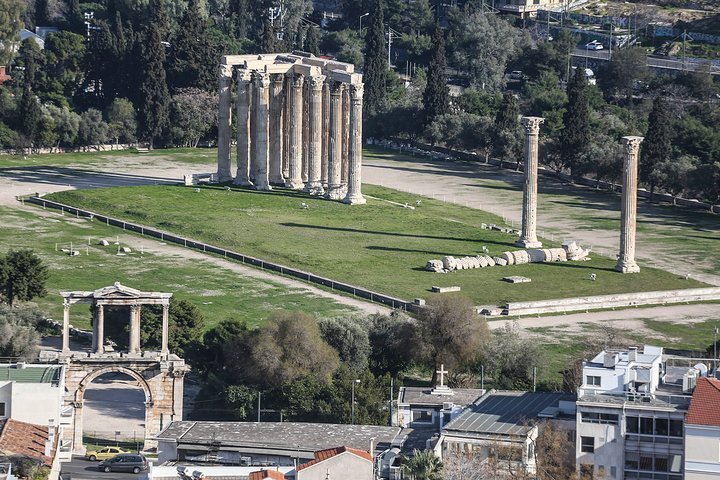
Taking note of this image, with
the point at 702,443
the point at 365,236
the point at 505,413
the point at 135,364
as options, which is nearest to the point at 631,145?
the point at 365,236

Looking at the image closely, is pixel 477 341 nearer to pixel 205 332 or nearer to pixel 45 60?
pixel 205 332

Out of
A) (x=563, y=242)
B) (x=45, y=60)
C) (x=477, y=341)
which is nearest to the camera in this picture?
(x=477, y=341)

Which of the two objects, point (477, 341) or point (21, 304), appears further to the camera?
point (21, 304)

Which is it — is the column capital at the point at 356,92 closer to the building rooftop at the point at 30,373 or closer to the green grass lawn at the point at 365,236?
the green grass lawn at the point at 365,236

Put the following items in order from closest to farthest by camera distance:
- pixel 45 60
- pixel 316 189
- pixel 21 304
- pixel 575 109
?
pixel 21 304, pixel 316 189, pixel 575 109, pixel 45 60

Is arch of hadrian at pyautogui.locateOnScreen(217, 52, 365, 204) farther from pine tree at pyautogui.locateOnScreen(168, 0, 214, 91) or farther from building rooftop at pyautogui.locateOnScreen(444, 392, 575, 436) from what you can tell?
building rooftop at pyautogui.locateOnScreen(444, 392, 575, 436)

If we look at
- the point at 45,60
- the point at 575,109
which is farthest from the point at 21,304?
the point at 45,60

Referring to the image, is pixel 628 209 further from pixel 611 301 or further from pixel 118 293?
pixel 118 293
